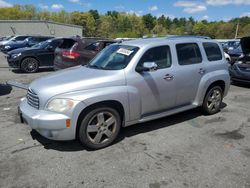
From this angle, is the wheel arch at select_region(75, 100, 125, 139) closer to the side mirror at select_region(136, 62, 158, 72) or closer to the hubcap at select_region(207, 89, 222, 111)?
the side mirror at select_region(136, 62, 158, 72)

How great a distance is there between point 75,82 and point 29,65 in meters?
8.92

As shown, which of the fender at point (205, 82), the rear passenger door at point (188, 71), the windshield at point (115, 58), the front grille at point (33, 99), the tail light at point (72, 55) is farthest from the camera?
the tail light at point (72, 55)

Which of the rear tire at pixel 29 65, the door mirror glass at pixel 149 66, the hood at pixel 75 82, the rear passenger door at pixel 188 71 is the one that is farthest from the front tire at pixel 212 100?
the rear tire at pixel 29 65

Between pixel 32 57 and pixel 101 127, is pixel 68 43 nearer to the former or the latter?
pixel 32 57

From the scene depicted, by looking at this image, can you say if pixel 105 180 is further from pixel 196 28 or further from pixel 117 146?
pixel 196 28

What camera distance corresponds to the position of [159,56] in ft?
16.8

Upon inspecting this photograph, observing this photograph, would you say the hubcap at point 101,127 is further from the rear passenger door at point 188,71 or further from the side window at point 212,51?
the side window at point 212,51

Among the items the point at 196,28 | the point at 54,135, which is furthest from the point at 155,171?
the point at 196,28

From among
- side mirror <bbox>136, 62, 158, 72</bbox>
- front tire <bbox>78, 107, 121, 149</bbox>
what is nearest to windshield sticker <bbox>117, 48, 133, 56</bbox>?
side mirror <bbox>136, 62, 158, 72</bbox>

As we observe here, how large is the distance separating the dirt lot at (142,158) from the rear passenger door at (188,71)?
1.98ft

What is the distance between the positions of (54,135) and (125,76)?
147cm

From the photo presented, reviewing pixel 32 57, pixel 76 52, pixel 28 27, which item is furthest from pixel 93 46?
pixel 28 27

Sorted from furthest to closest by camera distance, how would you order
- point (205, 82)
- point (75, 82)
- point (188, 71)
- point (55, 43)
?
1. point (55, 43)
2. point (205, 82)
3. point (188, 71)
4. point (75, 82)

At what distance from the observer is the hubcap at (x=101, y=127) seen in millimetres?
4309
